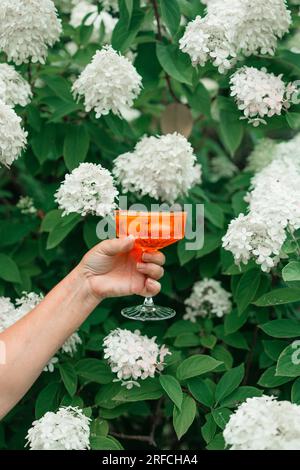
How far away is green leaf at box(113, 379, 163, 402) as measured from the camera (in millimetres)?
2053

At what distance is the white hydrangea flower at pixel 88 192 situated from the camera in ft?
6.81

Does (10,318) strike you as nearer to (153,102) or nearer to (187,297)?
(187,297)

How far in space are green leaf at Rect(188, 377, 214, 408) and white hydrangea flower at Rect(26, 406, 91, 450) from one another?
12.9 inches

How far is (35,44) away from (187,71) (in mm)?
504

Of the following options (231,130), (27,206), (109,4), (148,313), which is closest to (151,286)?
(148,313)

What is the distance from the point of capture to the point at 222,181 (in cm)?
327

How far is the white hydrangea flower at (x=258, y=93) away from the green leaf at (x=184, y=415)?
891 millimetres

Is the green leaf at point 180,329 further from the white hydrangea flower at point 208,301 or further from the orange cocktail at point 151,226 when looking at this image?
the orange cocktail at point 151,226

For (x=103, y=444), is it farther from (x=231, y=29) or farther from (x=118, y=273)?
(x=231, y=29)

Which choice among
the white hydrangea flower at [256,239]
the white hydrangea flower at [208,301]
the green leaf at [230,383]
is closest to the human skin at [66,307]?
the white hydrangea flower at [256,239]

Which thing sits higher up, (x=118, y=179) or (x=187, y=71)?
(x=187, y=71)

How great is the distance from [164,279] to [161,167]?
0.54 metres

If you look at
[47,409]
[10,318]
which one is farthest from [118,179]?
[47,409]

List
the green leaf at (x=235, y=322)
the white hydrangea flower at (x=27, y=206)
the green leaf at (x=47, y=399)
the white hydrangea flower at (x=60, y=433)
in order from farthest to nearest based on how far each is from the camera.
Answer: the white hydrangea flower at (x=27, y=206), the green leaf at (x=235, y=322), the green leaf at (x=47, y=399), the white hydrangea flower at (x=60, y=433)
